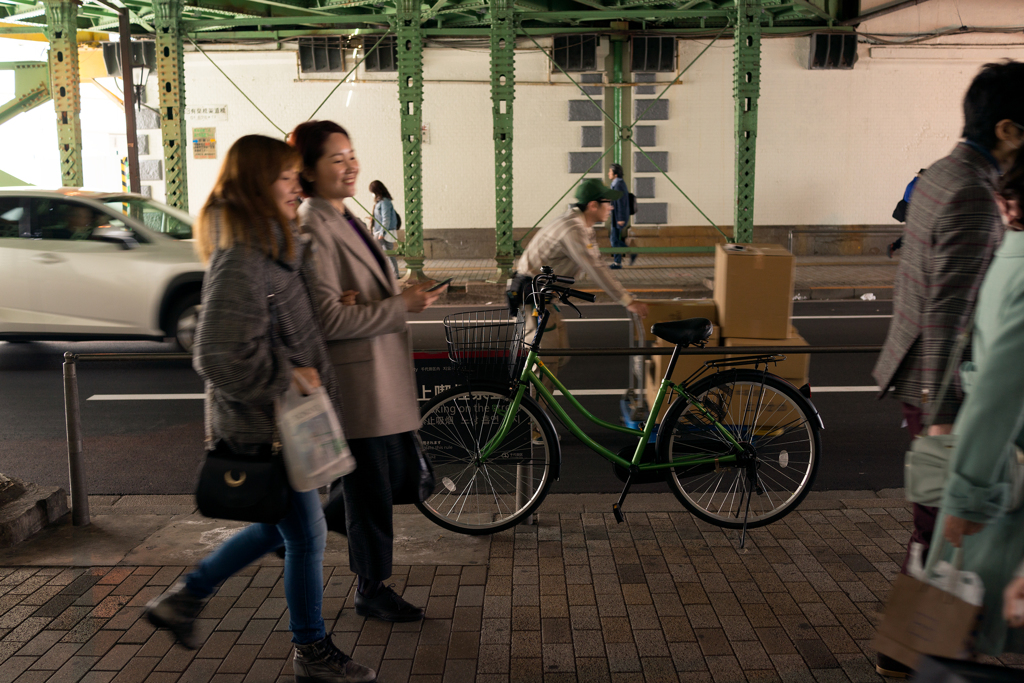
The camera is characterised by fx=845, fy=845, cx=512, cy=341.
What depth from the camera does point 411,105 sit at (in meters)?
14.5

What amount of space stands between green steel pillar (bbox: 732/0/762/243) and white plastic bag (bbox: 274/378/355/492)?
1209cm

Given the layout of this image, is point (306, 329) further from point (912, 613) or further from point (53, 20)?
point (53, 20)

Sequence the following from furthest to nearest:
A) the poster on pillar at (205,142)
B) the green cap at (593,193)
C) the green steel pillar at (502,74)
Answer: the poster on pillar at (205,142) < the green steel pillar at (502,74) < the green cap at (593,193)

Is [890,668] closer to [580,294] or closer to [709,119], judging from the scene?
[580,294]

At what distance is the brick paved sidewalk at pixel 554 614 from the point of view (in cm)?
310

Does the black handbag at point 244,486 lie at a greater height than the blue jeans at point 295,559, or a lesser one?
greater

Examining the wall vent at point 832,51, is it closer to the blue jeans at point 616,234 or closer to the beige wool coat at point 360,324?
the blue jeans at point 616,234

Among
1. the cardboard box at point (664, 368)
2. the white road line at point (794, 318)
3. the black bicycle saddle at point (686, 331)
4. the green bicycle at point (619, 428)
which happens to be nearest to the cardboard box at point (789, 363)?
the cardboard box at point (664, 368)

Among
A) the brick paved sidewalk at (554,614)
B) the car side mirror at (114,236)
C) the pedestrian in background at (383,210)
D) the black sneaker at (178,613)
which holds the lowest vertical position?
the brick paved sidewalk at (554,614)

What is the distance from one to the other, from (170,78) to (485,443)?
12.3 metres

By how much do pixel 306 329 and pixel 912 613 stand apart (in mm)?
1939

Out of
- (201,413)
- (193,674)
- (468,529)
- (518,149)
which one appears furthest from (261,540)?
(518,149)

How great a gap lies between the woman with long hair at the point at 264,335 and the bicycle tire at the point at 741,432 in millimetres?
1997

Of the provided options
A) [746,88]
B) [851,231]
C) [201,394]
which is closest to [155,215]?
[201,394]
